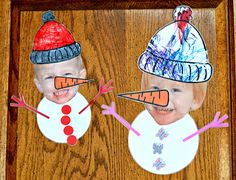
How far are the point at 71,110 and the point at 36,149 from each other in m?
0.15

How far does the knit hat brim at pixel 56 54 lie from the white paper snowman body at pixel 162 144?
0.27m

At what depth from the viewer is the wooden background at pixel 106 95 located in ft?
3.20

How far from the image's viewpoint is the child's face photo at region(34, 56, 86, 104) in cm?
102

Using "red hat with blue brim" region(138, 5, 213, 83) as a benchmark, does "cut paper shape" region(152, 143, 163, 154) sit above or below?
below

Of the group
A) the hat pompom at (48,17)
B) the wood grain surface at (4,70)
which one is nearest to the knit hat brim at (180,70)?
the hat pompom at (48,17)

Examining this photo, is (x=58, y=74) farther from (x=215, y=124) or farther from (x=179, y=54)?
(x=215, y=124)

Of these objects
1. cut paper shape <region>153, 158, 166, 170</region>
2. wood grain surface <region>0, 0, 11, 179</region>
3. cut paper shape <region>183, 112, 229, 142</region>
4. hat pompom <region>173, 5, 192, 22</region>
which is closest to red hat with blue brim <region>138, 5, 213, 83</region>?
hat pompom <region>173, 5, 192, 22</region>

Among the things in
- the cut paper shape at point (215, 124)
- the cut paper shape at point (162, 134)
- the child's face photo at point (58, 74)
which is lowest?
the cut paper shape at point (162, 134)

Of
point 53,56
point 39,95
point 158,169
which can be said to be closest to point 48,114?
point 39,95

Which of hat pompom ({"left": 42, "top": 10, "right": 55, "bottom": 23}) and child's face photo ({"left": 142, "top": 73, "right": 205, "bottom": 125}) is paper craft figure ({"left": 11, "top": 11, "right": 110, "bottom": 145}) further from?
child's face photo ({"left": 142, "top": 73, "right": 205, "bottom": 125})

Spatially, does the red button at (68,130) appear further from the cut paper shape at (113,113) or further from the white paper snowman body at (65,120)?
the cut paper shape at (113,113)

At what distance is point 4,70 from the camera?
1016 millimetres

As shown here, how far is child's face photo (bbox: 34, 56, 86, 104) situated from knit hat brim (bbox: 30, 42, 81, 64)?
0.01m

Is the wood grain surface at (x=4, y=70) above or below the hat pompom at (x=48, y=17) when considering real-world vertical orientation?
below
